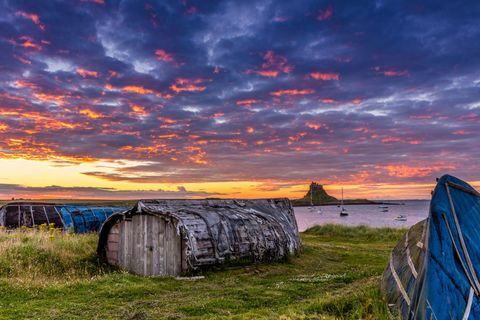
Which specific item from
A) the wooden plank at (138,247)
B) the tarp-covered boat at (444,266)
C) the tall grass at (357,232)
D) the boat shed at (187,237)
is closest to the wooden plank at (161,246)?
the boat shed at (187,237)

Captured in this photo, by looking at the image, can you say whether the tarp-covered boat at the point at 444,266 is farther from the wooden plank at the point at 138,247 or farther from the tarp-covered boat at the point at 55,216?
the tarp-covered boat at the point at 55,216

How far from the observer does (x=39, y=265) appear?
59.0 feet

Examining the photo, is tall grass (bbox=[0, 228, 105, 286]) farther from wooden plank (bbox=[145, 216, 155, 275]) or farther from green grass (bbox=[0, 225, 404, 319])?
wooden plank (bbox=[145, 216, 155, 275])

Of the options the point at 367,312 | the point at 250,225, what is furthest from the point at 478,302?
the point at 250,225

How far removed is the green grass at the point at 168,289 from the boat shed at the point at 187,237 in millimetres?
758

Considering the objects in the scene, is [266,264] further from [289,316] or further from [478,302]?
[478,302]

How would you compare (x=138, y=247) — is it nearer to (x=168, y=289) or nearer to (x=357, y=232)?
(x=168, y=289)

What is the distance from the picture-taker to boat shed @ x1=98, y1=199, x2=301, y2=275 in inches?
728

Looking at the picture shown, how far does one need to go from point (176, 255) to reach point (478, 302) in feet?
42.4

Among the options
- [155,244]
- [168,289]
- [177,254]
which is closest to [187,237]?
[177,254]

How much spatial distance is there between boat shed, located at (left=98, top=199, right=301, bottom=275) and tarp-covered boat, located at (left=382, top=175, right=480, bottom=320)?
909 centimetres

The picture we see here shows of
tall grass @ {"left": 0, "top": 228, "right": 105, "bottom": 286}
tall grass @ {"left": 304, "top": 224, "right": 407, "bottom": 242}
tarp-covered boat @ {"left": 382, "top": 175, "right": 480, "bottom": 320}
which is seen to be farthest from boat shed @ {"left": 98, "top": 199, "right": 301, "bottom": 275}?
tall grass @ {"left": 304, "top": 224, "right": 407, "bottom": 242}

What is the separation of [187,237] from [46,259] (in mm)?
6375

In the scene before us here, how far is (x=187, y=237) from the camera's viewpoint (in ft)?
59.5
